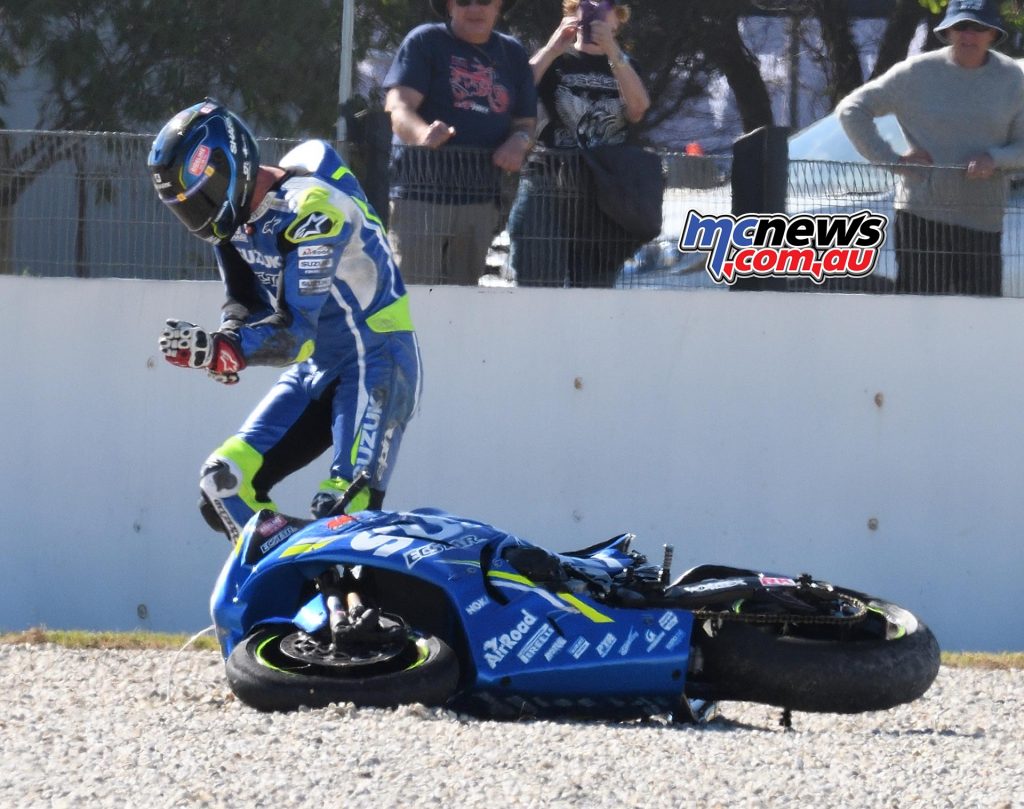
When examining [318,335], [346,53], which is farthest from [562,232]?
[318,335]

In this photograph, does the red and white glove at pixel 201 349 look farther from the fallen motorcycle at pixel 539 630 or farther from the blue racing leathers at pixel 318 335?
the fallen motorcycle at pixel 539 630

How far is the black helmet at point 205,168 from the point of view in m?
5.45

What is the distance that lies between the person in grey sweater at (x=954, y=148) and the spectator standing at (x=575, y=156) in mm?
1323

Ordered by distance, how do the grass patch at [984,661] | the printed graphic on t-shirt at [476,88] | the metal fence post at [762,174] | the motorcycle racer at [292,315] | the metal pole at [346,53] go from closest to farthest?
the motorcycle racer at [292,315] → the grass patch at [984,661] → the printed graphic on t-shirt at [476,88] → the metal fence post at [762,174] → the metal pole at [346,53]

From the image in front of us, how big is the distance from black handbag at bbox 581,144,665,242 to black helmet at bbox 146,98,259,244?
9.67ft

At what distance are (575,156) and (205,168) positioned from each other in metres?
3.13

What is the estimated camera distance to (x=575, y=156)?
8.26 metres

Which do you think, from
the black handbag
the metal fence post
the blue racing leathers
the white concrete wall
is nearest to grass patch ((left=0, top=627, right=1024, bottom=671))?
the white concrete wall

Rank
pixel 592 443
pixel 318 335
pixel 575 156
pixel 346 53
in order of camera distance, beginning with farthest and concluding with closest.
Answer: pixel 346 53
pixel 575 156
pixel 592 443
pixel 318 335

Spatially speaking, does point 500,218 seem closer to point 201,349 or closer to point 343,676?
point 201,349

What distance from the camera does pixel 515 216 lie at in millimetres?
8297

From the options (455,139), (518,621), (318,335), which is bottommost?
Result: (518,621)

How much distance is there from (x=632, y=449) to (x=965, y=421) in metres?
1.65
